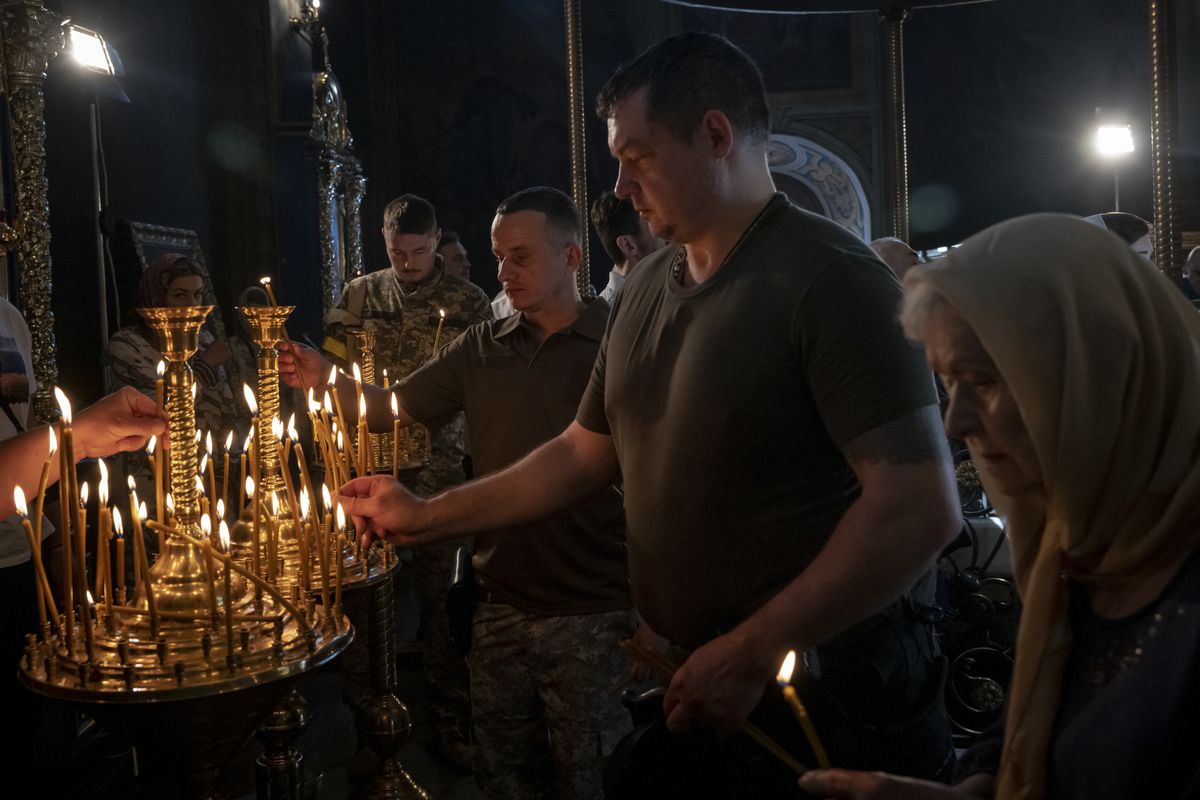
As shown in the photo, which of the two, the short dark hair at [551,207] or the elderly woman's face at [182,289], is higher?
the short dark hair at [551,207]

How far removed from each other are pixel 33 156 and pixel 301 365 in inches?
66.0

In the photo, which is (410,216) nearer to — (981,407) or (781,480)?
(781,480)

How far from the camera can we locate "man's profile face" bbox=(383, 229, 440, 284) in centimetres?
477

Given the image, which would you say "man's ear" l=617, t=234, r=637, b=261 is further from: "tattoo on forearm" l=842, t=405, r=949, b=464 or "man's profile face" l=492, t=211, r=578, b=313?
"tattoo on forearm" l=842, t=405, r=949, b=464

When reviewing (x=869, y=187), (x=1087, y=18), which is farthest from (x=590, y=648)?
(x=1087, y=18)

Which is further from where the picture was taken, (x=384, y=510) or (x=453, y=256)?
(x=453, y=256)

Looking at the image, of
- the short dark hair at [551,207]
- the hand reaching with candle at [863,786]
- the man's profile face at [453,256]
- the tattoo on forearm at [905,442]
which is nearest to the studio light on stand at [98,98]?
the short dark hair at [551,207]

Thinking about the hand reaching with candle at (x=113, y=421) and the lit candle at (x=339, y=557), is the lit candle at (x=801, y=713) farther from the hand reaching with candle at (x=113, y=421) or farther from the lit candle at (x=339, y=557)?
the hand reaching with candle at (x=113, y=421)

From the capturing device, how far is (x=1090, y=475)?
1164 mm

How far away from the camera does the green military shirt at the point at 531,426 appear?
2.93 meters

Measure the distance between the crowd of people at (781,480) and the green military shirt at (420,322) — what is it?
4.19 ft

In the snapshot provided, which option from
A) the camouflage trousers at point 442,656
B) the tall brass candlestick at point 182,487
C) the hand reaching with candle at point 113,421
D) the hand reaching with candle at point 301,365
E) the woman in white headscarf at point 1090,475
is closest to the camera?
the woman in white headscarf at point 1090,475

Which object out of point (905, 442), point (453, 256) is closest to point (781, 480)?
point (905, 442)

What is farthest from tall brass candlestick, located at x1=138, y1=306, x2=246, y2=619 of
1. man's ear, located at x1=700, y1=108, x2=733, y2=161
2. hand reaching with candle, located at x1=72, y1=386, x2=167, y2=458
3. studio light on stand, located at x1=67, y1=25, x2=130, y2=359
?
studio light on stand, located at x1=67, y1=25, x2=130, y2=359
